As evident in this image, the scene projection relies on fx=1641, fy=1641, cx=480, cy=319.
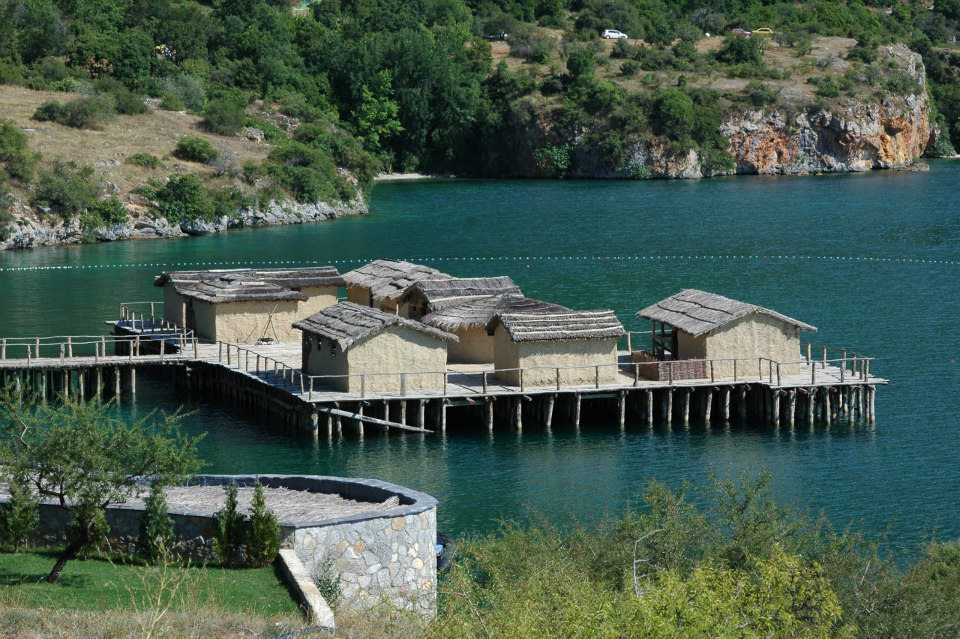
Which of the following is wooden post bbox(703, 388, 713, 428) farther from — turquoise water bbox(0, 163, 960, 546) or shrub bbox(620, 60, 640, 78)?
shrub bbox(620, 60, 640, 78)

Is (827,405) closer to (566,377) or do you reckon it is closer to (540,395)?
(566,377)

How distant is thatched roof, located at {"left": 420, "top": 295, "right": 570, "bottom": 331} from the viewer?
54656mm

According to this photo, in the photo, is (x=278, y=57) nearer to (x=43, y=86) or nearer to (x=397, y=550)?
(x=43, y=86)

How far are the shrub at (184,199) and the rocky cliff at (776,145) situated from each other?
5513cm

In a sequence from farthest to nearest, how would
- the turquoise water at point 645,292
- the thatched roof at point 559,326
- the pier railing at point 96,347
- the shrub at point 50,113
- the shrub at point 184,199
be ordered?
1. the shrub at point 50,113
2. the shrub at point 184,199
3. the pier railing at point 96,347
4. the thatched roof at point 559,326
5. the turquoise water at point 645,292

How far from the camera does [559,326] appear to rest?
52.1 m

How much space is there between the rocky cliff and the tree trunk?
131812mm

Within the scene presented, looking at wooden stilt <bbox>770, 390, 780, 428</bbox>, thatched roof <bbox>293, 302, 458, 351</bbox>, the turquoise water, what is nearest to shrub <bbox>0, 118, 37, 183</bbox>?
the turquoise water

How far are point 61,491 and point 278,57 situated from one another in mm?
131948

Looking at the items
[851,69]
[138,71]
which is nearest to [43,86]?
[138,71]

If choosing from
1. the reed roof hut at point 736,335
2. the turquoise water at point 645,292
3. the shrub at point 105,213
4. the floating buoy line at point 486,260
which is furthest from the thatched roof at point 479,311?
the shrub at point 105,213

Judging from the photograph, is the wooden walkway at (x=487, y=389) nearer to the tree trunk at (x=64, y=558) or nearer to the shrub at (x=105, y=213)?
the tree trunk at (x=64, y=558)

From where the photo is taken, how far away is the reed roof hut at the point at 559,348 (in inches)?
2040

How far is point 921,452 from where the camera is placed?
159ft
